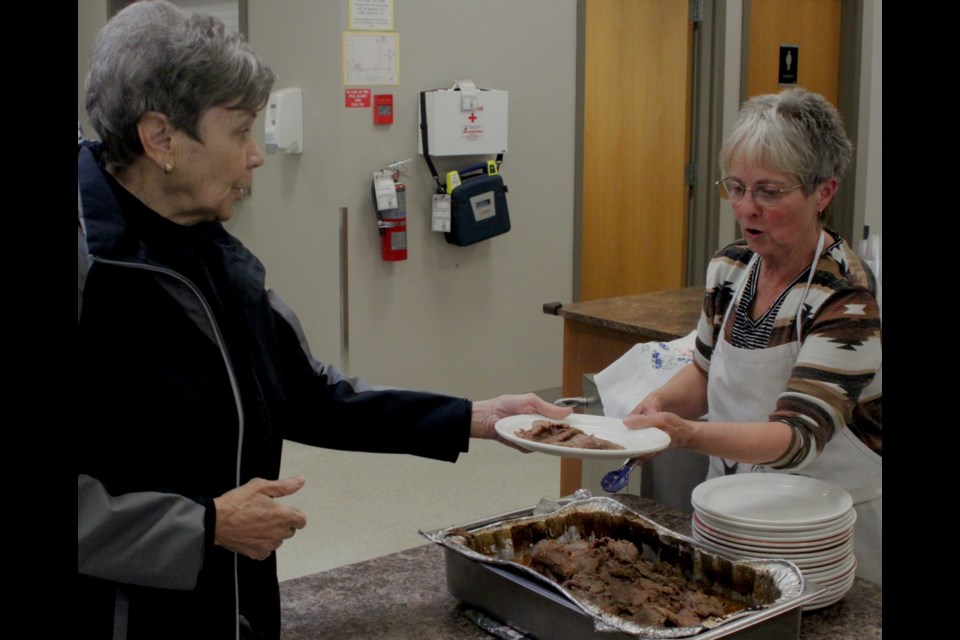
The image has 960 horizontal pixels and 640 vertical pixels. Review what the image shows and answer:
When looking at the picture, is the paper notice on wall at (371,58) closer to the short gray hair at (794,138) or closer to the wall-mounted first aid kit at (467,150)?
the wall-mounted first aid kit at (467,150)

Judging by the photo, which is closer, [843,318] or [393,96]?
[843,318]

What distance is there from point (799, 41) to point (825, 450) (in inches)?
207

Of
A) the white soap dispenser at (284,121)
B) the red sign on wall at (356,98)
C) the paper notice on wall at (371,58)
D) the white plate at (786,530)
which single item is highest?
the paper notice on wall at (371,58)

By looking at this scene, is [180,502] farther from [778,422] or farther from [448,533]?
[778,422]

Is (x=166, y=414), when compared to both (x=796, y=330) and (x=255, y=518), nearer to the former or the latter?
(x=255, y=518)

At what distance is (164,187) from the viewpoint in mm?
1477

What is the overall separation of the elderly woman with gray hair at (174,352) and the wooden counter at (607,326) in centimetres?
182

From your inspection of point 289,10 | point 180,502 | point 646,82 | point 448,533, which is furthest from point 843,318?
point 646,82

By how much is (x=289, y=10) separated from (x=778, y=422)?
140 inches

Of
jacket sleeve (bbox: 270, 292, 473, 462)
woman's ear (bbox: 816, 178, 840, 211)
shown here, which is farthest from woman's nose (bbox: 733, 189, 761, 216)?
jacket sleeve (bbox: 270, 292, 473, 462)

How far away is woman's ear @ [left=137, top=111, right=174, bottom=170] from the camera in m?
1.42

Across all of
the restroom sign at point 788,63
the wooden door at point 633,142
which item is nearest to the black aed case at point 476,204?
the wooden door at point 633,142

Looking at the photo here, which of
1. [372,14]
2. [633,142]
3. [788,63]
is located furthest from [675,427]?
[788,63]

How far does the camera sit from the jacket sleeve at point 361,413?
1728mm
